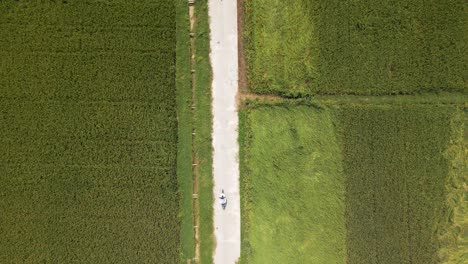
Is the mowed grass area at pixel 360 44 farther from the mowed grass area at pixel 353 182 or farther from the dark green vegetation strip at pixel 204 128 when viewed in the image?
the dark green vegetation strip at pixel 204 128

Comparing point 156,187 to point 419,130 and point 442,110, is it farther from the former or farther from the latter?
point 442,110

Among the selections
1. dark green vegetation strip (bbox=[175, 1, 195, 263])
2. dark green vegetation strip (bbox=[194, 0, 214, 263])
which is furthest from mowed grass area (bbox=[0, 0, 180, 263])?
dark green vegetation strip (bbox=[194, 0, 214, 263])

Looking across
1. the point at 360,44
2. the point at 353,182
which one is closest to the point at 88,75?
the point at 360,44

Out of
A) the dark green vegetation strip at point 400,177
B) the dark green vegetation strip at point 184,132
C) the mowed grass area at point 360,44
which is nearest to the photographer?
the mowed grass area at point 360,44

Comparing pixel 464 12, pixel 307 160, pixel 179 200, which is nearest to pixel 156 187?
pixel 179 200

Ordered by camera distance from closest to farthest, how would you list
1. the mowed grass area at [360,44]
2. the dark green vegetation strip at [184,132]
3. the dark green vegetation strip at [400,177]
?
the mowed grass area at [360,44] < the dark green vegetation strip at [400,177] < the dark green vegetation strip at [184,132]

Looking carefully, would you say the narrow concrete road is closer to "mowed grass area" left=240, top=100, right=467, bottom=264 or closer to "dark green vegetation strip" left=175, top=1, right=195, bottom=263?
"mowed grass area" left=240, top=100, right=467, bottom=264

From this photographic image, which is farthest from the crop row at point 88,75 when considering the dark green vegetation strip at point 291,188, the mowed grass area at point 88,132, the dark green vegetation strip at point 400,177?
the dark green vegetation strip at point 400,177
